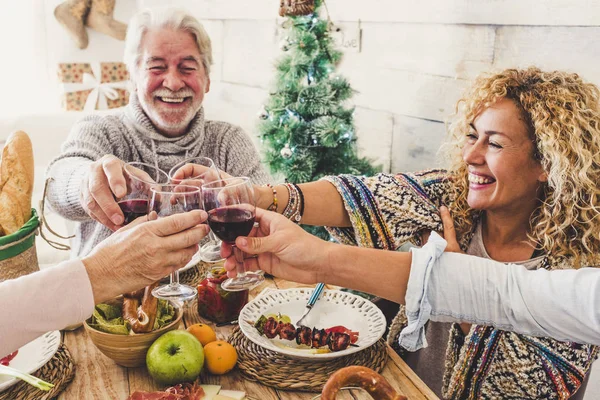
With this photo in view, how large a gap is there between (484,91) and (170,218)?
1.05 metres

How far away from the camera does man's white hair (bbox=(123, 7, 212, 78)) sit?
218cm

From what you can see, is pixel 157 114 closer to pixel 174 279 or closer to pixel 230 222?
pixel 174 279

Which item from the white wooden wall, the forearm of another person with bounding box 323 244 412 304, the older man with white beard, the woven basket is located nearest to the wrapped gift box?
the white wooden wall

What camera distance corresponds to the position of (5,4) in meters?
4.41

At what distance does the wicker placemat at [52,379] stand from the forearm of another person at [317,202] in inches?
27.3

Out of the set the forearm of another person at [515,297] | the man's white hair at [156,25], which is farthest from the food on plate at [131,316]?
the man's white hair at [156,25]

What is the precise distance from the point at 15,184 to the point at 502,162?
142cm

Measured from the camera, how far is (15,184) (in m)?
1.58

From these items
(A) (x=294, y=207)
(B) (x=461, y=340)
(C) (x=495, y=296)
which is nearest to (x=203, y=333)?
(A) (x=294, y=207)

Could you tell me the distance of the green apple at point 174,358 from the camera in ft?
3.73

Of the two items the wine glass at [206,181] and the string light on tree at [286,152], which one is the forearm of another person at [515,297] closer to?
the wine glass at [206,181]

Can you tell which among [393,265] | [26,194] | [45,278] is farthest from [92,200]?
[393,265]

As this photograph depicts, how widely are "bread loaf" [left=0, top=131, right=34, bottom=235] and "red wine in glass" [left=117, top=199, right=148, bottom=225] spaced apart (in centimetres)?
38

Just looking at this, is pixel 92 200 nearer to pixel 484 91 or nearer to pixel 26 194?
pixel 26 194
